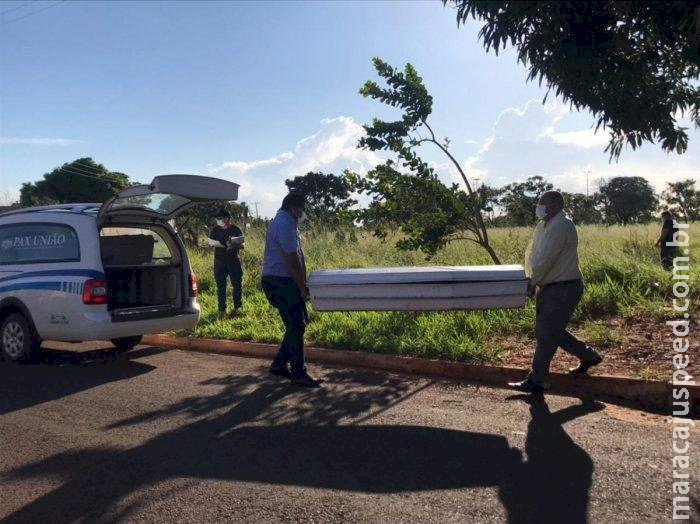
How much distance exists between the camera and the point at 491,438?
4.18m

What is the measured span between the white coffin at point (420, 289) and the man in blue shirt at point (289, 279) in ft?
0.59

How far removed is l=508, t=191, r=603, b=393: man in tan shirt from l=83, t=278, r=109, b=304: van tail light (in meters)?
4.31

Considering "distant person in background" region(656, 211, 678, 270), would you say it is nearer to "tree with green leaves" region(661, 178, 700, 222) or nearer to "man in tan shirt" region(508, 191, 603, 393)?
"man in tan shirt" region(508, 191, 603, 393)

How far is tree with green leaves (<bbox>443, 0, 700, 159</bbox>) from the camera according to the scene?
525 cm

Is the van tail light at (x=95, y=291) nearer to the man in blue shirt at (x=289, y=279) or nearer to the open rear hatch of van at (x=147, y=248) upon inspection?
the open rear hatch of van at (x=147, y=248)

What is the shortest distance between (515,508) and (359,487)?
33.4 inches

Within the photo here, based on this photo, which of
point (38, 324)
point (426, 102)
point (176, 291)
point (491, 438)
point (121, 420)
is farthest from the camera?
point (426, 102)

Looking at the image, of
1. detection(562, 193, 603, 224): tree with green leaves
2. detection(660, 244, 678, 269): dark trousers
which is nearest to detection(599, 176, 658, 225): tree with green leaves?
detection(562, 193, 603, 224): tree with green leaves

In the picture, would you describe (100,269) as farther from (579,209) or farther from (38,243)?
(579,209)

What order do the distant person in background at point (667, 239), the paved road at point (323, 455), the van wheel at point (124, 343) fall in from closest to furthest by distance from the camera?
the paved road at point (323, 455)
the van wheel at point (124, 343)
the distant person in background at point (667, 239)

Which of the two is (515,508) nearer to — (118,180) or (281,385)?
(281,385)

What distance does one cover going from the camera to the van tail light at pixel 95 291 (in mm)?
6480

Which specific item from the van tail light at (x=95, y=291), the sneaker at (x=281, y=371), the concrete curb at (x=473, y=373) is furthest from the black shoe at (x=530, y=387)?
the van tail light at (x=95, y=291)

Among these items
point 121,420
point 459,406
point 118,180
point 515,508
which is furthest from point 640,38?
point 118,180
